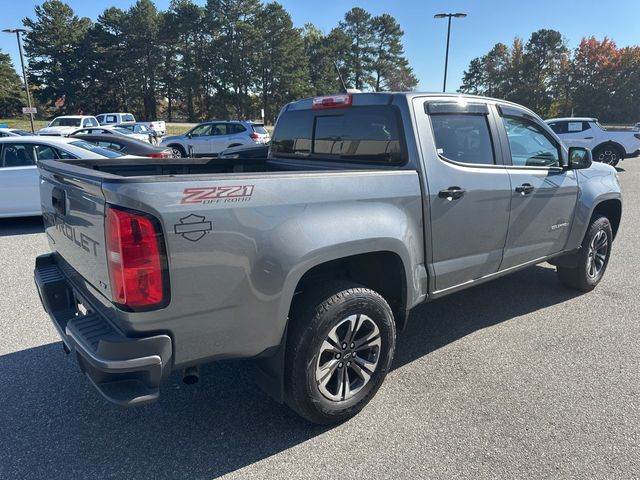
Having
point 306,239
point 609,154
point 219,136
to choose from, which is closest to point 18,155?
point 306,239

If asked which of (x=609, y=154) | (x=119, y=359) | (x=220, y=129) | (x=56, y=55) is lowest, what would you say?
(x=119, y=359)

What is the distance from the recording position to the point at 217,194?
2.14m

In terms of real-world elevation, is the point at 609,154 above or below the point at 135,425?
above

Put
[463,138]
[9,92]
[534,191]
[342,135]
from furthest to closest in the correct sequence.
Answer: [9,92] → [534,191] → [342,135] → [463,138]

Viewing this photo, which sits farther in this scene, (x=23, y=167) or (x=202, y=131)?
(x=202, y=131)

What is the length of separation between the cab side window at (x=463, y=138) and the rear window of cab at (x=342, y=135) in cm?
32

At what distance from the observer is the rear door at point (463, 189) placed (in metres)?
3.17

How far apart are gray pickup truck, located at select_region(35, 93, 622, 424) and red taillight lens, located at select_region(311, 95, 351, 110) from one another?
18 mm

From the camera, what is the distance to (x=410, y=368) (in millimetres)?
3498

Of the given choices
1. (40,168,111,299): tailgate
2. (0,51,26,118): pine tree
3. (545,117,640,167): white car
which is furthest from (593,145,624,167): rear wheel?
(0,51,26,118): pine tree

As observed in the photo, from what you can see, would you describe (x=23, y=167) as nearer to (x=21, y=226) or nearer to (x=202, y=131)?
(x=21, y=226)

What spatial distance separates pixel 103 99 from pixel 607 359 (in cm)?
7403

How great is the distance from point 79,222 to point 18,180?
22.0ft

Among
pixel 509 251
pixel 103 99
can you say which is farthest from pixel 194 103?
pixel 509 251
